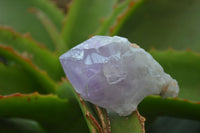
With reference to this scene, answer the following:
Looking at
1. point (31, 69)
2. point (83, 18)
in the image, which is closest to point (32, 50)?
point (31, 69)

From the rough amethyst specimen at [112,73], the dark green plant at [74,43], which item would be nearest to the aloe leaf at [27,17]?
the dark green plant at [74,43]

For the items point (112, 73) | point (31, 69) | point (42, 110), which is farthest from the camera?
point (31, 69)

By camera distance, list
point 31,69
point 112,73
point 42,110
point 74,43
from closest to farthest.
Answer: point 112,73
point 42,110
point 31,69
point 74,43

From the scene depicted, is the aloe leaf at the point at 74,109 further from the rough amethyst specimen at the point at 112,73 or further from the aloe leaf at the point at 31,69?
the rough amethyst specimen at the point at 112,73

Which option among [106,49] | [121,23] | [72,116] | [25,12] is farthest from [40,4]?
[106,49]

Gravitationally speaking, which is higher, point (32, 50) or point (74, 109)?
point (32, 50)

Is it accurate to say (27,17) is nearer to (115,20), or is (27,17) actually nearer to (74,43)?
(74,43)
